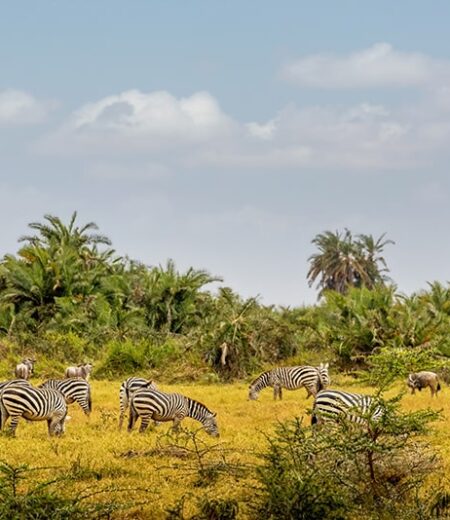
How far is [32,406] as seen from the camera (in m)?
15.5

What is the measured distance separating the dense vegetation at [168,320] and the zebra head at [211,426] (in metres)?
9.73

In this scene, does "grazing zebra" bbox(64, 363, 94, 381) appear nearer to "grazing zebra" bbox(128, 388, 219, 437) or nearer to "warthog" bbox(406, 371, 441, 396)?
"grazing zebra" bbox(128, 388, 219, 437)

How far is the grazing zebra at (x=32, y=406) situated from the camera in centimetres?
1552

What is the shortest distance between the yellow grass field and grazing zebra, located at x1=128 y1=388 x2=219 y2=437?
29cm

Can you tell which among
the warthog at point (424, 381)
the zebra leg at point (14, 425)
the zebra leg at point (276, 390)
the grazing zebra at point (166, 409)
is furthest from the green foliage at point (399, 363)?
the warthog at point (424, 381)

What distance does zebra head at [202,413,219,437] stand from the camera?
16150 mm

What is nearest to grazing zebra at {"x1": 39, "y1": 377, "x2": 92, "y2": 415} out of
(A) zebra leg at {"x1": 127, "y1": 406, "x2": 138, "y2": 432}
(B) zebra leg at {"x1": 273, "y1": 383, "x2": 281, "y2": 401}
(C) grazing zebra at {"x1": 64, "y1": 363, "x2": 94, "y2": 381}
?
(A) zebra leg at {"x1": 127, "y1": 406, "x2": 138, "y2": 432}

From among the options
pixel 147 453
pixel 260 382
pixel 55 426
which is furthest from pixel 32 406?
pixel 260 382

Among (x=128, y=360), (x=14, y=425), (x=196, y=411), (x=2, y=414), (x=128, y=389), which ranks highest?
(x=128, y=360)

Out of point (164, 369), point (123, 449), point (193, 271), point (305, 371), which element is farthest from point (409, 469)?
point (193, 271)

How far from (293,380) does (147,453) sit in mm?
8520

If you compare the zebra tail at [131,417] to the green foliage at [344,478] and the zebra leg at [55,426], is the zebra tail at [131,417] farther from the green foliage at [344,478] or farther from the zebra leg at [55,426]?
the green foliage at [344,478]

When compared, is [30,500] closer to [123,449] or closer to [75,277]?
[123,449]

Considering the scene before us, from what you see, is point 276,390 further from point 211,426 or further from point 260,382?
point 211,426
